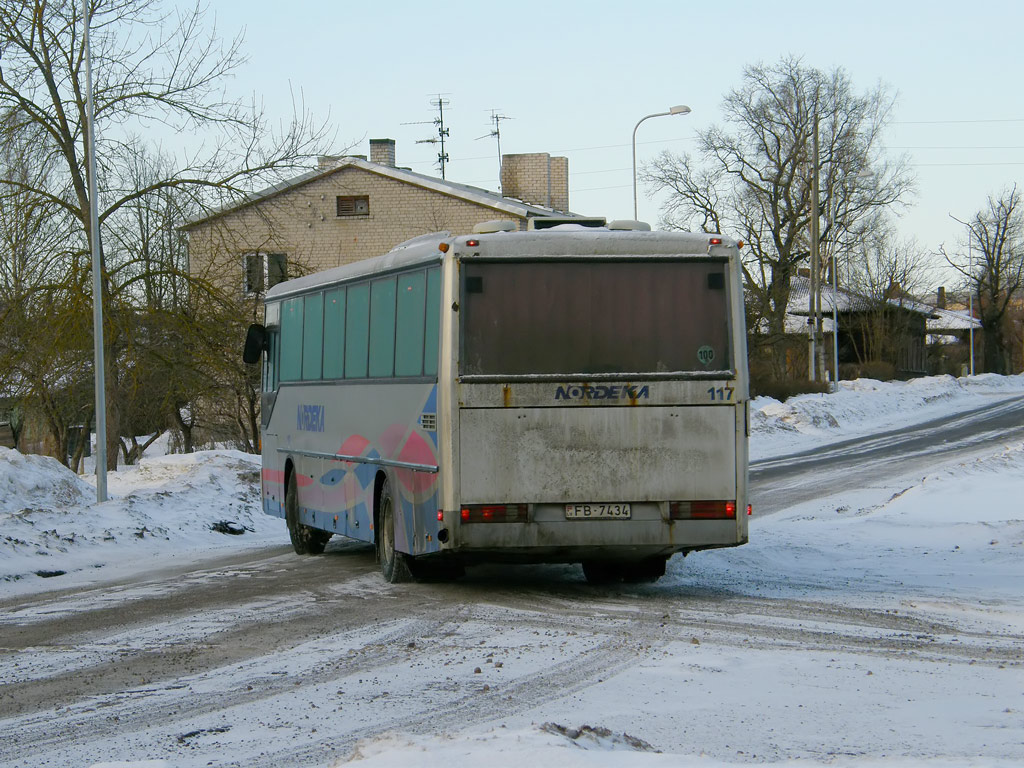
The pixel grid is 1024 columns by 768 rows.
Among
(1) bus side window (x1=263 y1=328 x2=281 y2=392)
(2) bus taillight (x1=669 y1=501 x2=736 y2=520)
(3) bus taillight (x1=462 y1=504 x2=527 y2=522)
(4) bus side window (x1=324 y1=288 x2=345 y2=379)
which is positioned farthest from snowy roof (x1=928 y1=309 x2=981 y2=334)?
(3) bus taillight (x1=462 y1=504 x2=527 y2=522)

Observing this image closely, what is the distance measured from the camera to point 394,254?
1217cm

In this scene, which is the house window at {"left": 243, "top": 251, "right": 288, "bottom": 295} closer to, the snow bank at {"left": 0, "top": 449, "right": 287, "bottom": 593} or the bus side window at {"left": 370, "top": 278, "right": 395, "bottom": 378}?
the snow bank at {"left": 0, "top": 449, "right": 287, "bottom": 593}

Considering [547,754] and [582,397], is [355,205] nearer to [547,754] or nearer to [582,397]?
[582,397]

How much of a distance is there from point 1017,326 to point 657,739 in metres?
133

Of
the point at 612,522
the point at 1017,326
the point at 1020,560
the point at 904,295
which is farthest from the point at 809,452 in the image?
the point at 1017,326

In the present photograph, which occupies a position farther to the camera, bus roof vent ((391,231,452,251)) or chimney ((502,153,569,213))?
chimney ((502,153,569,213))

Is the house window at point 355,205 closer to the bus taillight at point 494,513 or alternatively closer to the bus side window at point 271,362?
the bus side window at point 271,362

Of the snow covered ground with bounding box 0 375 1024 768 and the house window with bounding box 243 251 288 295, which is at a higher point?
the house window with bounding box 243 251 288 295

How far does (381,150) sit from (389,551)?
47147mm

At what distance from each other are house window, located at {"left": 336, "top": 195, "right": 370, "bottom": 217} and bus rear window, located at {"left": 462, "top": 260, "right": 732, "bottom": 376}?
137 ft

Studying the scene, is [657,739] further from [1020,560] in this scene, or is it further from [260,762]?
[1020,560]

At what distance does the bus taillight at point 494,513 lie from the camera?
10.6m

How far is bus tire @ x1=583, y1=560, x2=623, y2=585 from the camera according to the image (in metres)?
12.2

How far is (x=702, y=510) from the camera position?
10719 millimetres
